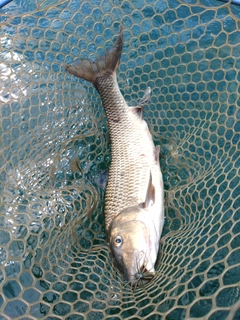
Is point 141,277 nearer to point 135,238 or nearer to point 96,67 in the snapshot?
point 135,238

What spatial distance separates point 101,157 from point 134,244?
1.05 meters

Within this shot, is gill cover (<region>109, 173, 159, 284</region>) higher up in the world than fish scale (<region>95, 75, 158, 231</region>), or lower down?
lower down

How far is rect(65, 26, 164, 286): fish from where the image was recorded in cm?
236

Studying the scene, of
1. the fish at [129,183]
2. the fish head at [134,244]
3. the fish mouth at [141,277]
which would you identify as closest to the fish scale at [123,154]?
the fish at [129,183]

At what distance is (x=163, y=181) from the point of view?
3018 mm

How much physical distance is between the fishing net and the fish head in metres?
0.08

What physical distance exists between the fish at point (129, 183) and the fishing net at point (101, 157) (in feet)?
0.43

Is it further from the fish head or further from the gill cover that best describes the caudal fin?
the fish head

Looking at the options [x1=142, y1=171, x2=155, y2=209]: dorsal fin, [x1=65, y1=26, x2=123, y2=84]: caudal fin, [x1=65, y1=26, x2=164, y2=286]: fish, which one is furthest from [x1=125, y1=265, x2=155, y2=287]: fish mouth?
[x1=65, y1=26, x2=123, y2=84]: caudal fin

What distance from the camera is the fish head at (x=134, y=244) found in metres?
2.29

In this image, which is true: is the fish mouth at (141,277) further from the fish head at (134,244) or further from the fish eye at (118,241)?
the fish eye at (118,241)

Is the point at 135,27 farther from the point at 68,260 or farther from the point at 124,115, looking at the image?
the point at 68,260

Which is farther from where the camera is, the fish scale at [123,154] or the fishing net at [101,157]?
the fish scale at [123,154]

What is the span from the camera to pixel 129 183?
2736mm
